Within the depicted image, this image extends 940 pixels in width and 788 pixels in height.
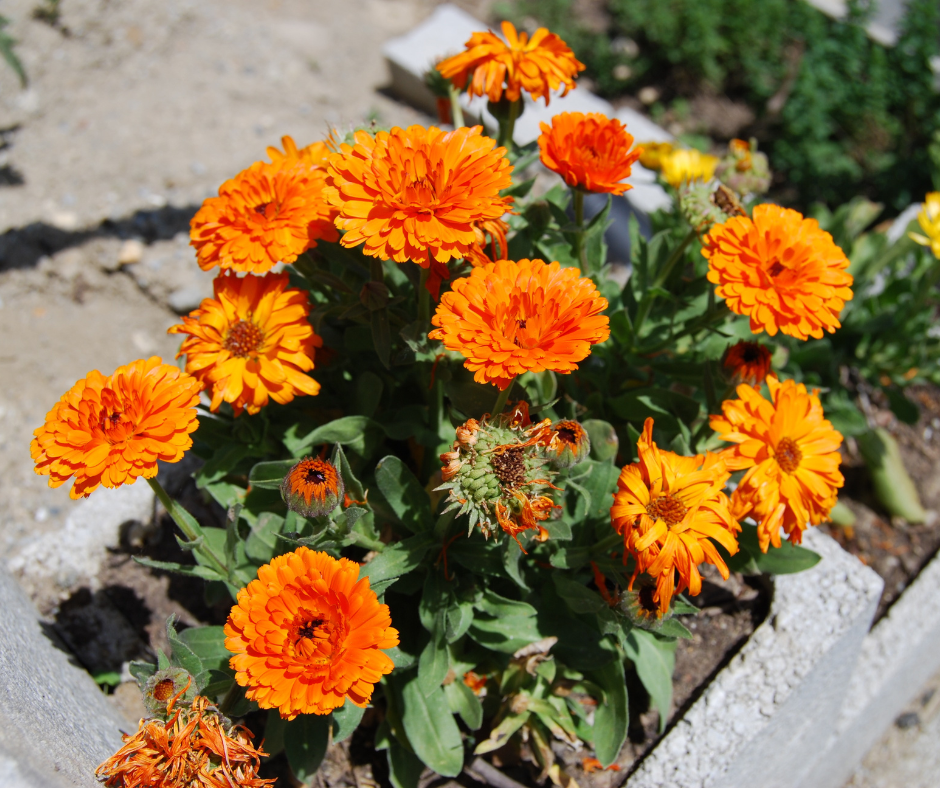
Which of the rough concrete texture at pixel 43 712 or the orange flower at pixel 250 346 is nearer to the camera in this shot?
the rough concrete texture at pixel 43 712

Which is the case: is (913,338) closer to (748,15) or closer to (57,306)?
(748,15)

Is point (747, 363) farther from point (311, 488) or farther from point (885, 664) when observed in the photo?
point (885, 664)

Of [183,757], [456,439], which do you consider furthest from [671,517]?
[183,757]

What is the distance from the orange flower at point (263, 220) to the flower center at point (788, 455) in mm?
1178

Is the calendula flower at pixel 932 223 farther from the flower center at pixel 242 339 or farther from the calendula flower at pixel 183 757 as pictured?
the calendula flower at pixel 183 757

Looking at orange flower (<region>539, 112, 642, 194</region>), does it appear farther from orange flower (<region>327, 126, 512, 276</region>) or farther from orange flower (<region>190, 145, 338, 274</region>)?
orange flower (<region>190, 145, 338, 274</region>)

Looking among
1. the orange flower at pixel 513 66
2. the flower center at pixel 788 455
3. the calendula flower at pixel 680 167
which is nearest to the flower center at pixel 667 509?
the flower center at pixel 788 455

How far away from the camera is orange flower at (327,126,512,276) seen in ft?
4.90

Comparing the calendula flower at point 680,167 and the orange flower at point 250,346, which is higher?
the calendula flower at point 680,167

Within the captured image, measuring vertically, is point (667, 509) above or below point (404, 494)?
above

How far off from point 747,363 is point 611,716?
3.45 feet

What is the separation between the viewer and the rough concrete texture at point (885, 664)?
9.22 ft

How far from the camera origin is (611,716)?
6.75 ft

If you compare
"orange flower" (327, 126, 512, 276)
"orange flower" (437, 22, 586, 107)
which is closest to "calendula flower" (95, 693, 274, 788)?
"orange flower" (327, 126, 512, 276)
